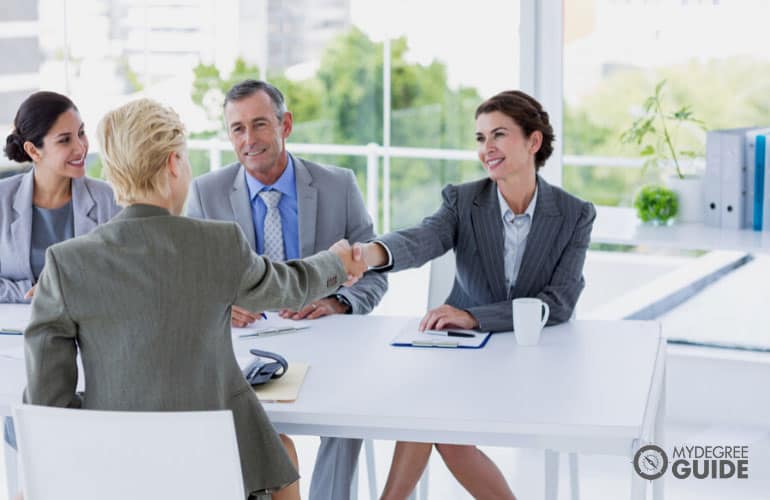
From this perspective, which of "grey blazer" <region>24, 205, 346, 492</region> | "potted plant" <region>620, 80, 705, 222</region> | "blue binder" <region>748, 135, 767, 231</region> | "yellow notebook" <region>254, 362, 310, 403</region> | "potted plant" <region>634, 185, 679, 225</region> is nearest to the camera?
"grey blazer" <region>24, 205, 346, 492</region>

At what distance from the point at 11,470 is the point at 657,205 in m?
2.27

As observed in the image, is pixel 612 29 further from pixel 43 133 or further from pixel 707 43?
pixel 43 133

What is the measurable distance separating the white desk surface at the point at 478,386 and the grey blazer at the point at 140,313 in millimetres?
216

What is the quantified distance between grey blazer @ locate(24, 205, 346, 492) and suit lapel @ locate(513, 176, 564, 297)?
3.40ft

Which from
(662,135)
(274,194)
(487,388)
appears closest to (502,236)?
(274,194)

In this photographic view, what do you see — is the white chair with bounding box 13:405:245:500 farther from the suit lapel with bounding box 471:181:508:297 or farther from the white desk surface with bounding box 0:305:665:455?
the suit lapel with bounding box 471:181:508:297

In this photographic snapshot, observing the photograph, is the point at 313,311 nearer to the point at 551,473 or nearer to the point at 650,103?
the point at 551,473

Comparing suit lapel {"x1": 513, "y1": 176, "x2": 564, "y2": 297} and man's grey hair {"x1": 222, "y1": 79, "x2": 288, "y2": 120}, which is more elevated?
man's grey hair {"x1": 222, "y1": 79, "x2": 288, "y2": 120}

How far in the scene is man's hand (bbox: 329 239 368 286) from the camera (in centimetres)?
255

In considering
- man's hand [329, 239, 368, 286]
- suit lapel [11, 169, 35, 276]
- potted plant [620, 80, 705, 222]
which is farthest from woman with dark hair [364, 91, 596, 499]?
potted plant [620, 80, 705, 222]

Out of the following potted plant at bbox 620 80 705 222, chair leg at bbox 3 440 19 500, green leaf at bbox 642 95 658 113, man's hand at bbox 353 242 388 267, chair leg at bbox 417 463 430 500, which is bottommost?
chair leg at bbox 417 463 430 500

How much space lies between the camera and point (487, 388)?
209 cm

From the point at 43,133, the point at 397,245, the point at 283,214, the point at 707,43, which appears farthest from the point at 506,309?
the point at 707,43

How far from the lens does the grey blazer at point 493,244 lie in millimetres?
2771
